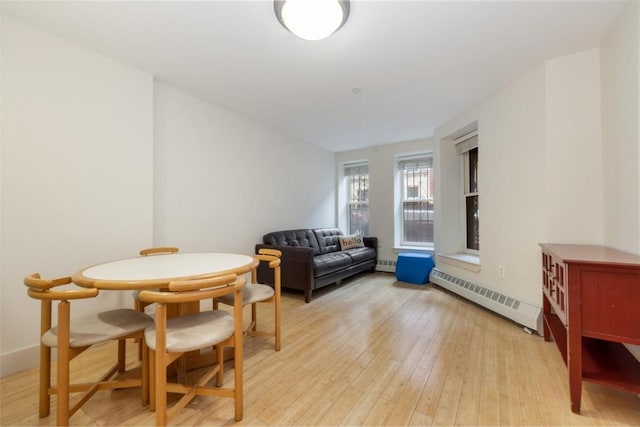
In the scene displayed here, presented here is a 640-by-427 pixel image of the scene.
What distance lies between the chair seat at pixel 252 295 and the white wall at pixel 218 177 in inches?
48.2

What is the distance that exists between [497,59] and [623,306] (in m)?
2.10

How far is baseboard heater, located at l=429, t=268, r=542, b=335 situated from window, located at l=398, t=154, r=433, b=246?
4.21 feet

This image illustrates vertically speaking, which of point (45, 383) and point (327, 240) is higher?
point (327, 240)

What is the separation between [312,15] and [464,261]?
3318 mm

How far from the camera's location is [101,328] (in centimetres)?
145

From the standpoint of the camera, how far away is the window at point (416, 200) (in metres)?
4.95

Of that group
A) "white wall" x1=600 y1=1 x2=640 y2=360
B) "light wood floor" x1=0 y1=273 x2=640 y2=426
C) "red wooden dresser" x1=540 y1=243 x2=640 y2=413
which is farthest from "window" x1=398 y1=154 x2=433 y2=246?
"red wooden dresser" x1=540 y1=243 x2=640 y2=413

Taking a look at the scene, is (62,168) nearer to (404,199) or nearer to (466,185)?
(466,185)

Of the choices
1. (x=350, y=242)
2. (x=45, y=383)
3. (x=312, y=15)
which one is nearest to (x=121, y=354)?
(x=45, y=383)

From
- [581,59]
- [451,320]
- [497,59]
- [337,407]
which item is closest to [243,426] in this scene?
[337,407]

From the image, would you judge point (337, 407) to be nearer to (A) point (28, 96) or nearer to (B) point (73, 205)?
(B) point (73, 205)

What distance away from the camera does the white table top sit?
4.54 feet

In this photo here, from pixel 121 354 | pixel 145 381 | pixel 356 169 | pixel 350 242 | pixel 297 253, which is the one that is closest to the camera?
pixel 145 381

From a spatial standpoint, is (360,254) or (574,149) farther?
(360,254)
